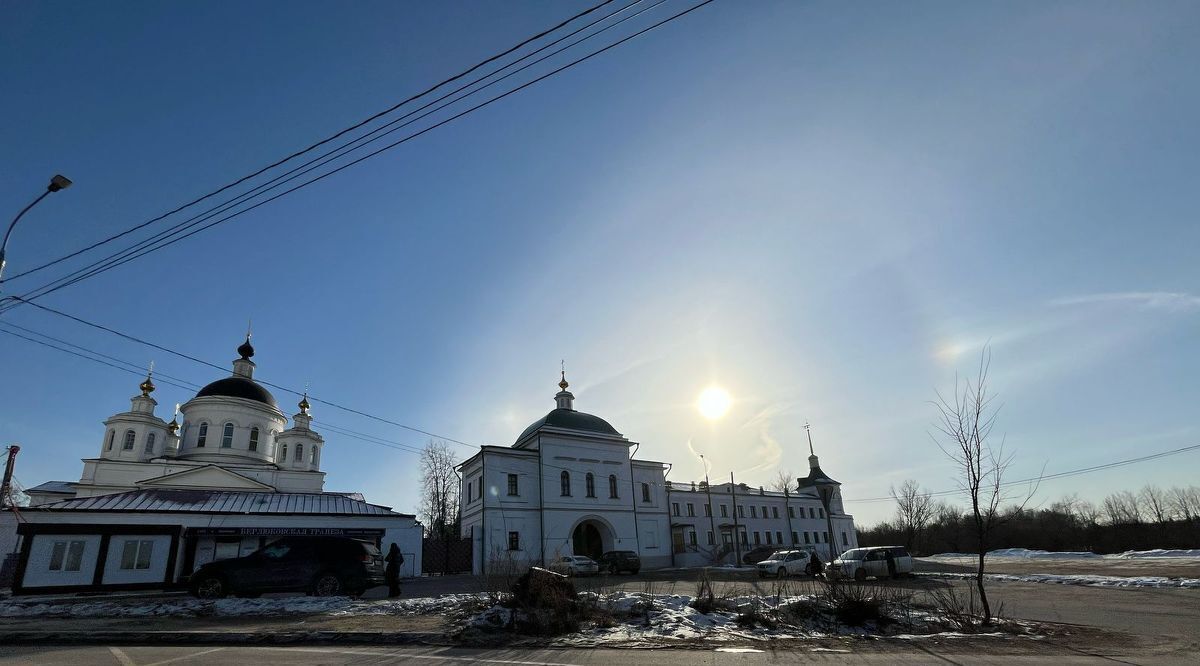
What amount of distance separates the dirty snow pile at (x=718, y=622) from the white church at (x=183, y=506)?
66.2 ft

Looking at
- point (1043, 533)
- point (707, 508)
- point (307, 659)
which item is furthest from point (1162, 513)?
point (307, 659)

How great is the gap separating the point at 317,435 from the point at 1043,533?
67792mm

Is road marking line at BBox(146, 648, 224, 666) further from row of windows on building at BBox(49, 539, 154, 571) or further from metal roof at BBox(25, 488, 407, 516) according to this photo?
metal roof at BBox(25, 488, 407, 516)

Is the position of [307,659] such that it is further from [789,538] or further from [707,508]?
[789,538]

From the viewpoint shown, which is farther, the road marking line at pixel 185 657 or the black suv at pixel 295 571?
the black suv at pixel 295 571

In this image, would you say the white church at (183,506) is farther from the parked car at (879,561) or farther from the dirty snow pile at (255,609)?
the parked car at (879,561)

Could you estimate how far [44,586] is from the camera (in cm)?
2070

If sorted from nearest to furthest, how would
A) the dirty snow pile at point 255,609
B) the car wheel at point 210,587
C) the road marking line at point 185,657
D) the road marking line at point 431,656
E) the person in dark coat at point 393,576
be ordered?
the road marking line at point 431,656
the road marking line at point 185,657
the dirty snow pile at point 255,609
the car wheel at point 210,587
the person in dark coat at point 393,576

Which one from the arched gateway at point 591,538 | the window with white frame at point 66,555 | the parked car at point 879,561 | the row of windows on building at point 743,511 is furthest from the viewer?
the row of windows on building at point 743,511

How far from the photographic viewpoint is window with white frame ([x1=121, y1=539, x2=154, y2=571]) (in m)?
22.3

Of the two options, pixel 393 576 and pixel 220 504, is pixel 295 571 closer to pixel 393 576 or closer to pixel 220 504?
pixel 393 576

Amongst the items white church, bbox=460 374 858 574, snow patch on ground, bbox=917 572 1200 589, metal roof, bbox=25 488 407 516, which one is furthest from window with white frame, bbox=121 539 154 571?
snow patch on ground, bbox=917 572 1200 589

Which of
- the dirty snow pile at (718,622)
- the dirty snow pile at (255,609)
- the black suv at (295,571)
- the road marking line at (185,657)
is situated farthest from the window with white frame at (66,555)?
the dirty snow pile at (718,622)

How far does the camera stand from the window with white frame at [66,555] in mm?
21078
